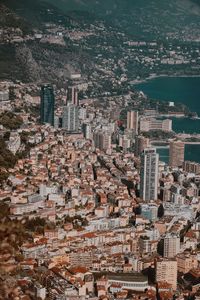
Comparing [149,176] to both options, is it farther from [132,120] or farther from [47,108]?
[132,120]

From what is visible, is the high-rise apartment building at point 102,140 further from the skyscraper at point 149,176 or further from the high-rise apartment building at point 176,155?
the skyscraper at point 149,176

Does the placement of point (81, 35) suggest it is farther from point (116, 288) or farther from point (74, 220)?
point (116, 288)

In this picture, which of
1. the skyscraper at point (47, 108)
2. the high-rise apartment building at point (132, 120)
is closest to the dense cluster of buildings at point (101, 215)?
the skyscraper at point (47, 108)

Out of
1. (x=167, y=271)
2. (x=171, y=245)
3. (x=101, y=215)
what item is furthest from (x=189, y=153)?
(x=167, y=271)

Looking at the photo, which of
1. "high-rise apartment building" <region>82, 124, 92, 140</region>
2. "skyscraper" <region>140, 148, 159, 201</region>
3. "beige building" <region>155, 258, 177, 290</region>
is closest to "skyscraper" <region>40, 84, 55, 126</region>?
"high-rise apartment building" <region>82, 124, 92, 140</region>

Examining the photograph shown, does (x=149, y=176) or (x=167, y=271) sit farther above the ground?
(x=149, y=176)

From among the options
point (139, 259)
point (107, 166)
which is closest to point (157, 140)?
point (107, 166)
